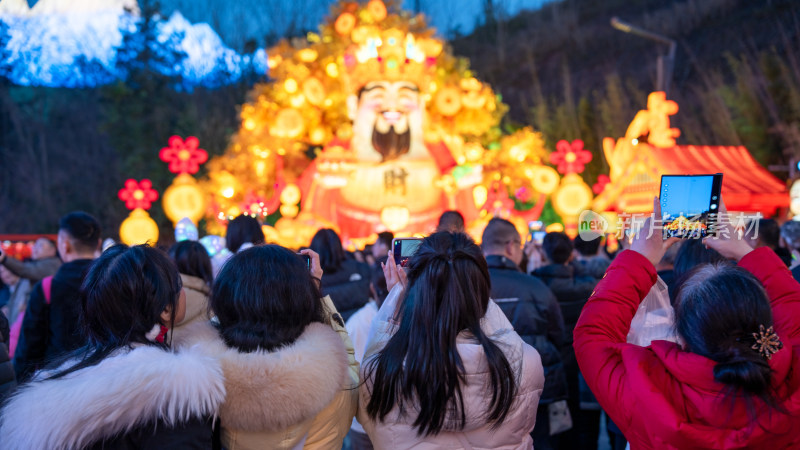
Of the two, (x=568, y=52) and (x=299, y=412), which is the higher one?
(x=568, y=52)

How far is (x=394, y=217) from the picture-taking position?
33.9ft

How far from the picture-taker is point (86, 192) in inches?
808

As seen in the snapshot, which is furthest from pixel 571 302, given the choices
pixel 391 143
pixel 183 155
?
pixel 183 155

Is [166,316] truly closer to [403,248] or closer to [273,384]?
[273,384]

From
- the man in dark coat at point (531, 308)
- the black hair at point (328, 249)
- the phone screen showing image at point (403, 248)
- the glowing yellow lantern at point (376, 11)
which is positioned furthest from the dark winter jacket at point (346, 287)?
the glowing yellow lantern at point (376, 11)

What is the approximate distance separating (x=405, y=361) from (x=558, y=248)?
7.62ft

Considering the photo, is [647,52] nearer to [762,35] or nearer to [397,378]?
[762,35]

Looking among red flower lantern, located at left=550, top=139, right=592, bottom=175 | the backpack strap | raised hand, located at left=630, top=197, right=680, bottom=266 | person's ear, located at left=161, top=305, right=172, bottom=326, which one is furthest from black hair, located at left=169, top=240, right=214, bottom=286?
red flower lantern, located at left=550, top=139, right=592, bottom=175

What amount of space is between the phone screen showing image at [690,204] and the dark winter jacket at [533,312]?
105 centimetres

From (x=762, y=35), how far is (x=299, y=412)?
22.6 m

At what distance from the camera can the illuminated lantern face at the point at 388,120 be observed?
1077 centimetres

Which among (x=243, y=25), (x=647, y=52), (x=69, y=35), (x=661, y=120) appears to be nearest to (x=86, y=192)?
(x=69, y=35)

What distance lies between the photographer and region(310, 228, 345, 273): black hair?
12.0 feet

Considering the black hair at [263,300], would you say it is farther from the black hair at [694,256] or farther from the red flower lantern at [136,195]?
the red flower lantern at [136,195]
